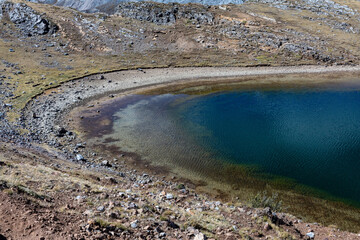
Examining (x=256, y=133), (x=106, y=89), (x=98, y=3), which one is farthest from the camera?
(x=98, y=3)

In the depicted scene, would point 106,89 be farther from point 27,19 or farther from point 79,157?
point 27,19

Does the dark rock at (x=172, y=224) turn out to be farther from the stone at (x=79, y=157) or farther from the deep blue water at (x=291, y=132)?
the stone at (x=79, y=157)

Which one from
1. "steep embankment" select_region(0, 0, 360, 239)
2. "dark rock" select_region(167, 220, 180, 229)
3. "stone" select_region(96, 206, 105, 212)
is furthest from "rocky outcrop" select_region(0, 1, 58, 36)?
"dark rock" select_region(167, 220, 180, 229)

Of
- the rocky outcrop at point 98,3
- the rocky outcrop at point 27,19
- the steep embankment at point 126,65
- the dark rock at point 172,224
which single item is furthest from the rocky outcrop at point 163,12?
the dark rock at point 172,224

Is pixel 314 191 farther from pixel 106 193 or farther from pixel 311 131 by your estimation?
pixel 106 193

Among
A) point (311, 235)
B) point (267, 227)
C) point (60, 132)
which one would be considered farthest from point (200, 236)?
point (60, 132)

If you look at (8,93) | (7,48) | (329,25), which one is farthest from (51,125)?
(329,25)

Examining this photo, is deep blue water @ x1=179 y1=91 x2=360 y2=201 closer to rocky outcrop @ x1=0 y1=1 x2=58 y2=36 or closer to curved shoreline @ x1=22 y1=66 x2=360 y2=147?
curved shoreline @ x1=22 y1=66 x2=360 y2=147
